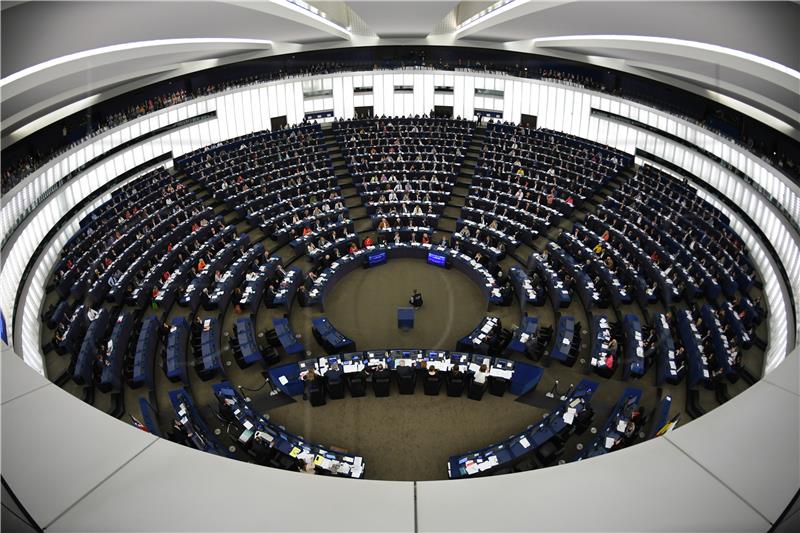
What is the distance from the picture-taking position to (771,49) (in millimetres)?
12016

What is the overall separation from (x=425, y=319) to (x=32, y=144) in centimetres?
1668

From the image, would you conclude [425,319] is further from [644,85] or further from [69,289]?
[644,85]

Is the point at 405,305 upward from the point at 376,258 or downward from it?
downward

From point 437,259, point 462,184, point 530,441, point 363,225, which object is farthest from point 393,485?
point 462,184

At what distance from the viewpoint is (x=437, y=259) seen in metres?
19.5

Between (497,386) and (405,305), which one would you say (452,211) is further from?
(497,386)

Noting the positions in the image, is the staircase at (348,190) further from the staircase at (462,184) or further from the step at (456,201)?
the step at (456,201)

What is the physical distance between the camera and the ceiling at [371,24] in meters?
11.9

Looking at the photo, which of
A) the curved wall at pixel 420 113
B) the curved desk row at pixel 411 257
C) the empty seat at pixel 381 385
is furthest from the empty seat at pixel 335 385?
the curved wall at pixel 420 113

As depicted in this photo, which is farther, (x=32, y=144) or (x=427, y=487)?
(x=32, y=144)

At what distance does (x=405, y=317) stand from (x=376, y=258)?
395 centimetres

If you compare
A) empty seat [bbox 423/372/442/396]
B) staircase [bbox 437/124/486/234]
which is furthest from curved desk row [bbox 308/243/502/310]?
empty seat [bbox 423/372/442/396]

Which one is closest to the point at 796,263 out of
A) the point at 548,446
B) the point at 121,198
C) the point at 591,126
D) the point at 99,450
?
the point at 548,446

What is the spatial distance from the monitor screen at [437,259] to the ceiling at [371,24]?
8374mm
